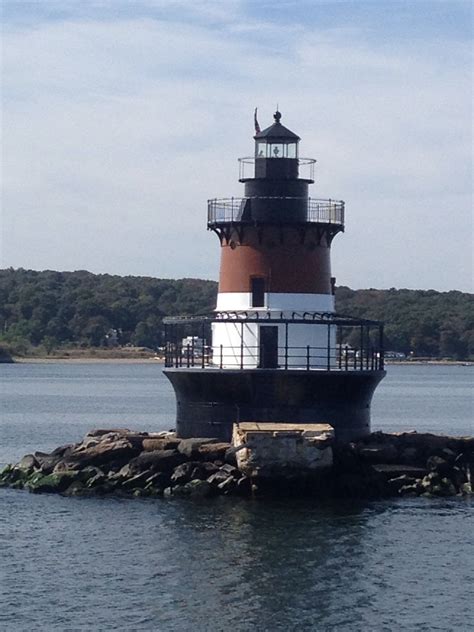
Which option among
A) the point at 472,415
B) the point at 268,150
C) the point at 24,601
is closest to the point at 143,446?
the point at 268,150

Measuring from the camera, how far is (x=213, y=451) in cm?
3189

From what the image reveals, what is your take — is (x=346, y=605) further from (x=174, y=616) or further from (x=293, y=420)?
(x=293, y=420)

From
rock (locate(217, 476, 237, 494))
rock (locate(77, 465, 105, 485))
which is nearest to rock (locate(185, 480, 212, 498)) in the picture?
rock (locate(217, 476, 237, 494))

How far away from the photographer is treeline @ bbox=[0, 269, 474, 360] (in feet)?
392

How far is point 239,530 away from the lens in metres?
28.4

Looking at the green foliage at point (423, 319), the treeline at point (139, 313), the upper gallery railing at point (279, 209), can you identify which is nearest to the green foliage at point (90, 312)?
the treeline at point (139, 313)

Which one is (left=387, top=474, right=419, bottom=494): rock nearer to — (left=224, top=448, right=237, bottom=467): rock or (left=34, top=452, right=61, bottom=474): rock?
(left=224, top=448, right=237, bottom=467): rock

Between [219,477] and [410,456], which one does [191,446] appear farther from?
[410,456]

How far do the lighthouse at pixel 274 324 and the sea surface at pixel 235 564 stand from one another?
8.41 ft

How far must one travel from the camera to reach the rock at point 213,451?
31844 mm

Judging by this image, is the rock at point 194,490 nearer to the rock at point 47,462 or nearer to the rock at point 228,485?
the rock at point 228,485

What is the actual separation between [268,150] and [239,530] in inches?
392

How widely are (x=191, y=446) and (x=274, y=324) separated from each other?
11.4 ft

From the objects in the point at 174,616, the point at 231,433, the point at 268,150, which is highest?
the point at 268,150
